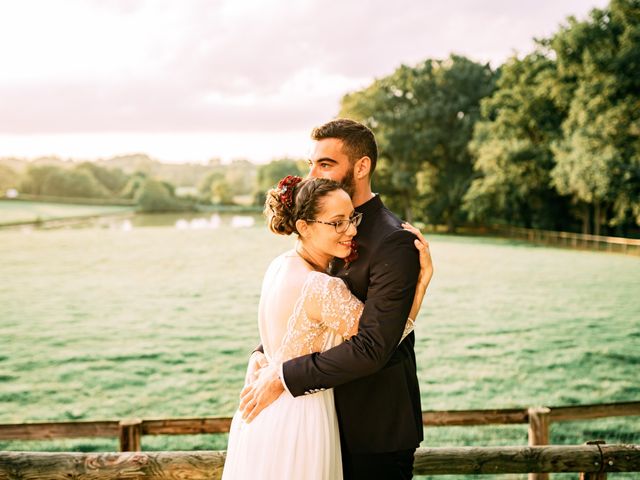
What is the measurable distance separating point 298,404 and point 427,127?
1902 inches

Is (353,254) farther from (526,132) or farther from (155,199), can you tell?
(155,199)

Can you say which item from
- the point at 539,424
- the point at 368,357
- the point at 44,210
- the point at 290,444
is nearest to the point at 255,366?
the point at 290,444

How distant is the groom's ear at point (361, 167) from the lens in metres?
2.96

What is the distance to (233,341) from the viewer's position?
14211mm

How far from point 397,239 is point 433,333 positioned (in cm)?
1245

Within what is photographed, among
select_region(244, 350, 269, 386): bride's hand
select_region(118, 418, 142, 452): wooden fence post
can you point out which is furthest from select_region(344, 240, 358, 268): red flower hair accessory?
select_region(118, 418, 142, 452): wooden fence post

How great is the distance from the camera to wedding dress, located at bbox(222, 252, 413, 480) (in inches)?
100

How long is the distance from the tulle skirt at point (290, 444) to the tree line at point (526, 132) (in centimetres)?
3297

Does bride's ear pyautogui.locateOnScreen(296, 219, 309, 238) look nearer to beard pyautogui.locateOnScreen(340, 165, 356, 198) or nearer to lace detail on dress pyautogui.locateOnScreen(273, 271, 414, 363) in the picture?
lace detail on dress pyautogui.locateOnScreen(273, 271, 414, 363)

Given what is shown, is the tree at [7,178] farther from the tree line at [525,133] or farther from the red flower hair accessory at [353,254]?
the red flower hair accessory at [353,254]

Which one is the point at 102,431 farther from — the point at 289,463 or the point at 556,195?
the point at 556,195

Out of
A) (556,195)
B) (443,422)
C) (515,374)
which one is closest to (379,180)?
(556,195)

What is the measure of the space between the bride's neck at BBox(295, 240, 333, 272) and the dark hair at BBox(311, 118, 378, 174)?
1.71 feet

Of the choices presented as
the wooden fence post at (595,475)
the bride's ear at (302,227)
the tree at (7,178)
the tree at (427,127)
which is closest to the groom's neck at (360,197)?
the bride's ear at (302,227)
